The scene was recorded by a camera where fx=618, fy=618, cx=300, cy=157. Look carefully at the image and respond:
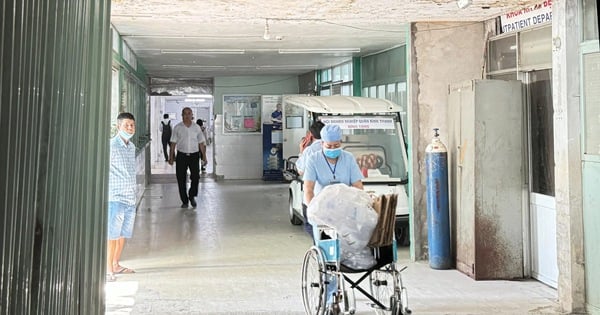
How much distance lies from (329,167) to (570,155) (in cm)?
188

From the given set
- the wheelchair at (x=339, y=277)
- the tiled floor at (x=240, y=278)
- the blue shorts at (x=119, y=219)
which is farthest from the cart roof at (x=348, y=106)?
the wheelchair at (x=339, y=277)

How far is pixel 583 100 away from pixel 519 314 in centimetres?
169

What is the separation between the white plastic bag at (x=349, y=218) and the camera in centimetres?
398

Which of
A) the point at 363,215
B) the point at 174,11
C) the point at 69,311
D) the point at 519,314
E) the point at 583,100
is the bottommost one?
the point at 519,314

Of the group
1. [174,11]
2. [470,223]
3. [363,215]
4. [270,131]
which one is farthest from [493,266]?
[270,131]

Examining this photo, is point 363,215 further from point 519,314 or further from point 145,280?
point 145,280

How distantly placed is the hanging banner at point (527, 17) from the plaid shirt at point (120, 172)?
3852 millimetres

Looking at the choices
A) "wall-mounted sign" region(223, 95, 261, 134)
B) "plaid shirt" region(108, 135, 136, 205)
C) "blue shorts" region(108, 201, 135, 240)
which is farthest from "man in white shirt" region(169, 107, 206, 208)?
"wall-mounted sign" region(223, 95, 261, 134)

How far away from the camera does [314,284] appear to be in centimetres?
429

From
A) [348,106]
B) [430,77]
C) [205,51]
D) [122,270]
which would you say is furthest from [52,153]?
[205,51]

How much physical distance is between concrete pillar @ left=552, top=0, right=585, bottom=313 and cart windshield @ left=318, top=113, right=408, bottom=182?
2.74 meters

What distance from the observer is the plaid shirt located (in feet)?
18.5

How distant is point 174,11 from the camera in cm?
588

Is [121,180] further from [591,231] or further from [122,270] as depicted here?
[591,231]
